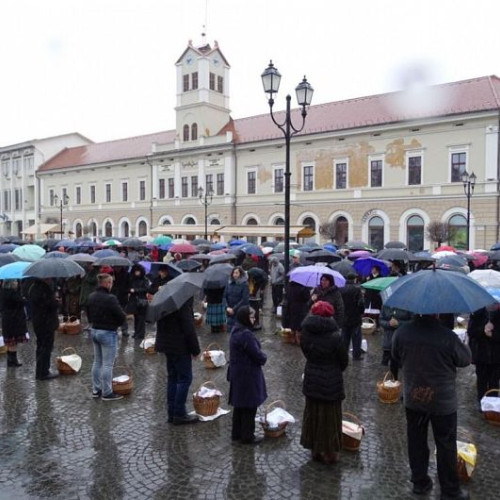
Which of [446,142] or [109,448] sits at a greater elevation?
[446,142]

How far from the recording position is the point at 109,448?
576 cm

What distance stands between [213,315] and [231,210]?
104 ft

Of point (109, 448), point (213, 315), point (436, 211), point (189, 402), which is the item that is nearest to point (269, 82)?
→ point (213, 315)

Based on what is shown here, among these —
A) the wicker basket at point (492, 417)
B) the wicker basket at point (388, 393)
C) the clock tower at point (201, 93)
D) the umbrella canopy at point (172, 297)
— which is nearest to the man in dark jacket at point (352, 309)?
the wicker basket at point (388, 393)

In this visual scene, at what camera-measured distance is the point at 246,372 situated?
18.8 ft

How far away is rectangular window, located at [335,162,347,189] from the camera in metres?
37.6

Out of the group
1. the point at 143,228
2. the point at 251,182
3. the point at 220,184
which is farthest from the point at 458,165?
the point at 143,228

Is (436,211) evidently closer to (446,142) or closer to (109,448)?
(446,142)

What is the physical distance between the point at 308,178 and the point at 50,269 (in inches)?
1284

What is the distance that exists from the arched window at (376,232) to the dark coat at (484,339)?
29467 millimetres

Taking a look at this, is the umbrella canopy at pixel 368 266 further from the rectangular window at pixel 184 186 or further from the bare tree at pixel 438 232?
the rectangular window at pixel 184 186

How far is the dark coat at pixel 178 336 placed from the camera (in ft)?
20.3

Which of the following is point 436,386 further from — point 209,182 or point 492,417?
point 209,182

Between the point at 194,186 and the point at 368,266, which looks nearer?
the point at 368,266
